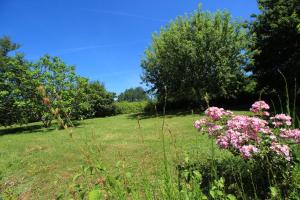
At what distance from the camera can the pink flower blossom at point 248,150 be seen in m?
3.19

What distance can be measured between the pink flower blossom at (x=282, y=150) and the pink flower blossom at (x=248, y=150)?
0.24 m

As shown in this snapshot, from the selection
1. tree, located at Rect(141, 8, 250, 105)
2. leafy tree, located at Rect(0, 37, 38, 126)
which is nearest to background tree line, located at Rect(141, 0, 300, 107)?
tree, located at Rect(141, 8, 250, 105)

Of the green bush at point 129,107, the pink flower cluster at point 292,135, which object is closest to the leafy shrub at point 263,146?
the pink flower cluster at point 292,135

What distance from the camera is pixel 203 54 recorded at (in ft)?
64.6

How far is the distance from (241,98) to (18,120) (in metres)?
20.8

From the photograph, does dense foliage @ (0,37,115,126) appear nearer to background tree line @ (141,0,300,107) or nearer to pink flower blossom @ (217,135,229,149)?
background tree line @ (141,0,300,107)

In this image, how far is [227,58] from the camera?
65.0 feet

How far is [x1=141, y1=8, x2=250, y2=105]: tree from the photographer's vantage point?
64.6 feet

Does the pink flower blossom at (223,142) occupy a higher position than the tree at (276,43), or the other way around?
the tree at (276,43)

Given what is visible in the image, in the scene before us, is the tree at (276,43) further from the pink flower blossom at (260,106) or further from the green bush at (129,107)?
the pink flower blossom at (260,106)

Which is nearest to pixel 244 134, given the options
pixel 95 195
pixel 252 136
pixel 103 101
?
pixel 252 136

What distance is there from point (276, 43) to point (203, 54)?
20.8 feet

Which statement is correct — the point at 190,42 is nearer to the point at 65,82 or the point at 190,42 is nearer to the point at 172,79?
the point at 172,79

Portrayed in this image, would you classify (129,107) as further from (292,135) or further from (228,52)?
(292,135)
